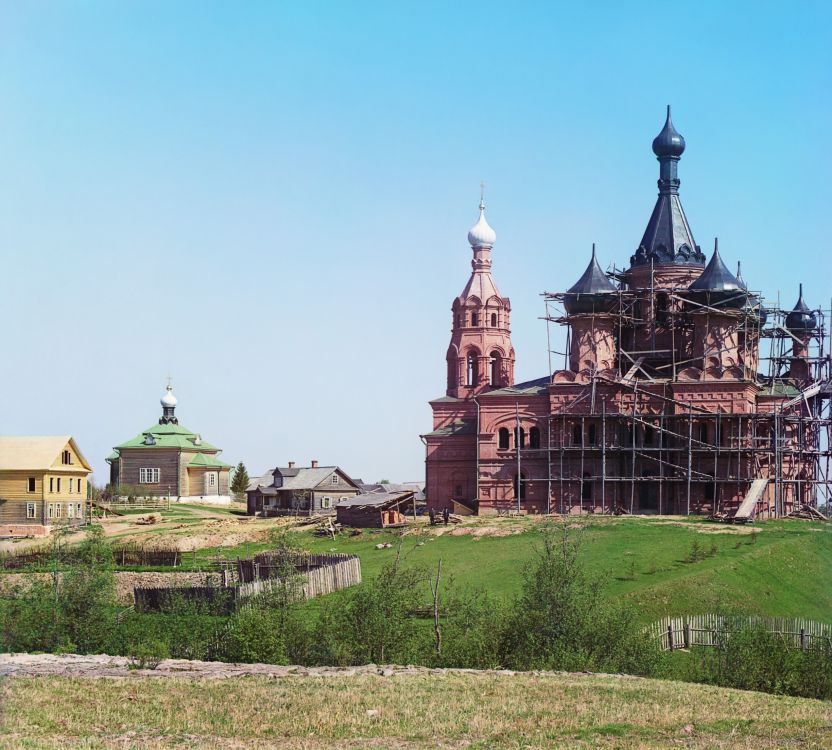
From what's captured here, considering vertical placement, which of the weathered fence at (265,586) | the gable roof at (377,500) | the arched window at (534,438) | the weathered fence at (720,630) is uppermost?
the arched window at (534,438)

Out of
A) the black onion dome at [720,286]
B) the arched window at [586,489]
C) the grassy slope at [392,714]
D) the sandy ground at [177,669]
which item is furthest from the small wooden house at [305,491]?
the grassy slope at [392,714]

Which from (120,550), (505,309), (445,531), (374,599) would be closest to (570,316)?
(505,309)

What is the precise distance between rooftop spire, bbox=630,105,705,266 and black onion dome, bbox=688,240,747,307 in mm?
4786

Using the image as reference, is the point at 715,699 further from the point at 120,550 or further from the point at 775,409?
the point at 775,409

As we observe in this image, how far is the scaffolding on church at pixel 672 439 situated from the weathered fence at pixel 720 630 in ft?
81.6

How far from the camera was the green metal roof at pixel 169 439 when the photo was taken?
89438 millimetres

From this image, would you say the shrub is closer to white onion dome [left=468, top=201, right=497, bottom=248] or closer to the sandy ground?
the sandy ground

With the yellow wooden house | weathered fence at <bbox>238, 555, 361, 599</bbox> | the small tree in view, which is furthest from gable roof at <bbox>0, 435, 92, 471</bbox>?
the small tree

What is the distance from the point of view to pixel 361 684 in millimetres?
22359

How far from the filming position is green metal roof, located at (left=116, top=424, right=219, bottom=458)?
293ft

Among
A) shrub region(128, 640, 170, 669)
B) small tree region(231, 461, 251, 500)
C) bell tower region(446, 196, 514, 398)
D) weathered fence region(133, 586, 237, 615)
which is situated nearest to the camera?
shrub region(128, 640, 170, 669)

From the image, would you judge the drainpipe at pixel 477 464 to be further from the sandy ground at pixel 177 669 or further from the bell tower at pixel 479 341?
the sandy ground at pixel 177 669

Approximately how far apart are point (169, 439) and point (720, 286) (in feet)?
150

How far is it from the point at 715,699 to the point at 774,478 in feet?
126
